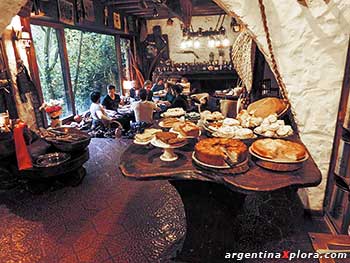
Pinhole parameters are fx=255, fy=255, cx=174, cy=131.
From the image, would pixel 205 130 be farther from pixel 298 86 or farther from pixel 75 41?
pixel 75 41

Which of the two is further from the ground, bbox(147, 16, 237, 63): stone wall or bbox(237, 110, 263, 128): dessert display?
bbox(147, 16, 237, 63): stone wall

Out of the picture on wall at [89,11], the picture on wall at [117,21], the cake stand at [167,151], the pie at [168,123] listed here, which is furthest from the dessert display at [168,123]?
the picture on wall at [117,21]

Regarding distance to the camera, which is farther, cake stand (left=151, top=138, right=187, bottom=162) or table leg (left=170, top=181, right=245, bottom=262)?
table leg (left=170, top=181, right=245, bottom=262)

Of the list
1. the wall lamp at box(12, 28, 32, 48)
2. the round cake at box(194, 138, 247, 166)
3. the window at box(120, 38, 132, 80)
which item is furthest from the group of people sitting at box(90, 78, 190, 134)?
the round cake at box(194, 138, 247, 166)

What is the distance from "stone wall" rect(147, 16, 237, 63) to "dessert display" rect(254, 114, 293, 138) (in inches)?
296

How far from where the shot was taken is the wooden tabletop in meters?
1.27

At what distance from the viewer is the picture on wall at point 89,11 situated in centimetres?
559

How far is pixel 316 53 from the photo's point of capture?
2.07 m

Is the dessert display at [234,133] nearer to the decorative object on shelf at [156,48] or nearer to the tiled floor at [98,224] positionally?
the tiled floor at [98,224]

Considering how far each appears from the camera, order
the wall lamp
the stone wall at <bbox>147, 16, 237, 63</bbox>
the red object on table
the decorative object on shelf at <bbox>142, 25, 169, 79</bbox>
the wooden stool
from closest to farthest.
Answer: the wooden stool < the red object on table < the wall lamp < the stone wall at <bbox>147, 16, 237, 63</bbox> < the decorative object on shelf at <bbox>142, 25, 169, 79</bbox>

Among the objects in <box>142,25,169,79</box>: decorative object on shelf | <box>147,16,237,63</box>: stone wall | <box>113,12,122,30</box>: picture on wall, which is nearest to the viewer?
<box>113,12,122,30</box>: picture on wall

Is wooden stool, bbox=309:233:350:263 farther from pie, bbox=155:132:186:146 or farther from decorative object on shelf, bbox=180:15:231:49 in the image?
decorative object on shelf, bbox=180:15:231:49

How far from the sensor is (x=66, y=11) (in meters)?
4.89

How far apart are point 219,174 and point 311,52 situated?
1.42 meters
